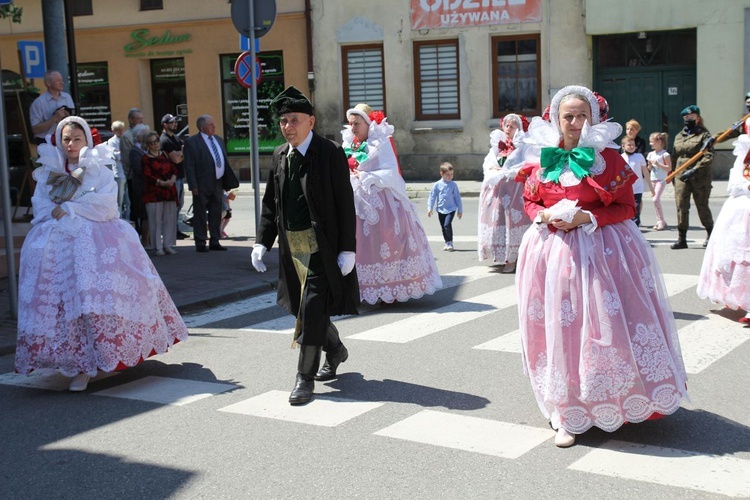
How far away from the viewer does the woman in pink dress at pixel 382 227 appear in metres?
9.74

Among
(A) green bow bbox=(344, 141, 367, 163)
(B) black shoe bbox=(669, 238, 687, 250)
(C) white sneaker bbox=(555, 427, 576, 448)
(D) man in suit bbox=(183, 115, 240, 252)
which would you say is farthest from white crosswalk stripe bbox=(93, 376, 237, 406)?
(B) black shoe bbox=(669, 238, 687, 250)

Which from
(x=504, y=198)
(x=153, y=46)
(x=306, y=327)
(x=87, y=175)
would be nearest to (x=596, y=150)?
(x=306, y=327)

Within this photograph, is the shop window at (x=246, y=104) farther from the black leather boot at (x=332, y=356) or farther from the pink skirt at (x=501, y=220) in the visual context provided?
the black leather boot at (x=332, y=356)

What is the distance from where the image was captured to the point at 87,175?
284 inches

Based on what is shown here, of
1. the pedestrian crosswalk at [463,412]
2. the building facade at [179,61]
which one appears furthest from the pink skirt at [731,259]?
the building facade at [179,61]

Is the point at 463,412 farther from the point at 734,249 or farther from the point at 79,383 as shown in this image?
the point at 734,249

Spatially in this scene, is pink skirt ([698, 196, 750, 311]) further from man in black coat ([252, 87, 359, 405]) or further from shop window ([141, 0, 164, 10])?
shop window ([141, 0, 164, 10])

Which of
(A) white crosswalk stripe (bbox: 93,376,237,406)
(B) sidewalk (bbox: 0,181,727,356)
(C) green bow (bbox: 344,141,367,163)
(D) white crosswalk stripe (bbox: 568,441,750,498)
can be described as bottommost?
(A) white crosswalk stripe (bbox: 93,376,237,406)

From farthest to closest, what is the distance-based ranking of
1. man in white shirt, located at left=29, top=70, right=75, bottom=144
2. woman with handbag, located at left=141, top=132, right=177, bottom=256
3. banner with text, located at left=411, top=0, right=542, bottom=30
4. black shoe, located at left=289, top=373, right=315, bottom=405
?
banner with text, located at left=411, top=0, right=542, bottom=30 → woman with handbag, located at left=141, top=132, right=177, bottom=256 → man in white shirt, located at left=29, top=70, right=75, bottom=144 → black shoe, located at left=289, top=373, right=315, bottom=405

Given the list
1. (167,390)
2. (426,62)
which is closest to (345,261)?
(167,390)

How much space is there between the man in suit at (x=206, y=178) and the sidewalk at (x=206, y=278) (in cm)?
36

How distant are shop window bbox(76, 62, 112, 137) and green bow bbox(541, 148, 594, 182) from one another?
25228 millimetres

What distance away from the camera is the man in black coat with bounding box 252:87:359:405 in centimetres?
648

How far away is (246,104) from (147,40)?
11.1 feet
